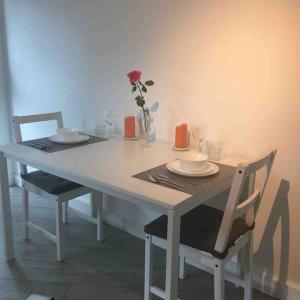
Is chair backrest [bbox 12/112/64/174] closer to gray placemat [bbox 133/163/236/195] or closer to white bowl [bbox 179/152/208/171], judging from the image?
gray placemat [bbox 133/163/236/195]

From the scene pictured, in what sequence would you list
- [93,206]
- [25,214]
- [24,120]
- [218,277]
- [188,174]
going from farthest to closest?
1. [93,206]
2. [25,214]
3. [24,120]
4. [188,174]
5. [218,277]

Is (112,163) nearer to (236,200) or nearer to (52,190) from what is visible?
(52,190)

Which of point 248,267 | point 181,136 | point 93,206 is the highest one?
point 181,136

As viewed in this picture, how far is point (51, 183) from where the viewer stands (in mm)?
2330

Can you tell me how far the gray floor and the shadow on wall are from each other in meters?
0.10

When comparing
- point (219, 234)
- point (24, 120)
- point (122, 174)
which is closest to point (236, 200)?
point (219, 234)

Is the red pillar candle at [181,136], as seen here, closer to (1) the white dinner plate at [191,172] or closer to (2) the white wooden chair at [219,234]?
(1) the white dinner plate at [191,172]

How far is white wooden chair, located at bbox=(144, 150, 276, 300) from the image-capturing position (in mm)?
1487

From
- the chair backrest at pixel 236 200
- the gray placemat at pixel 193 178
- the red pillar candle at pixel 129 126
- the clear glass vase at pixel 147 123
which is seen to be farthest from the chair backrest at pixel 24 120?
the chair backrest at pixel 236 200

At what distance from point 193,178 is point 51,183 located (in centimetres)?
104

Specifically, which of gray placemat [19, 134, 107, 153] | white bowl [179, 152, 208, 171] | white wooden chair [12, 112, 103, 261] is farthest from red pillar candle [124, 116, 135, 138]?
white bowl [179, 152, 208, 171]

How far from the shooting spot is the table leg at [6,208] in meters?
2.17

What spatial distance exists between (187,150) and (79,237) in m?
1.11

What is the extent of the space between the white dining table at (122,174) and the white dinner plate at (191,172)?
8cm
